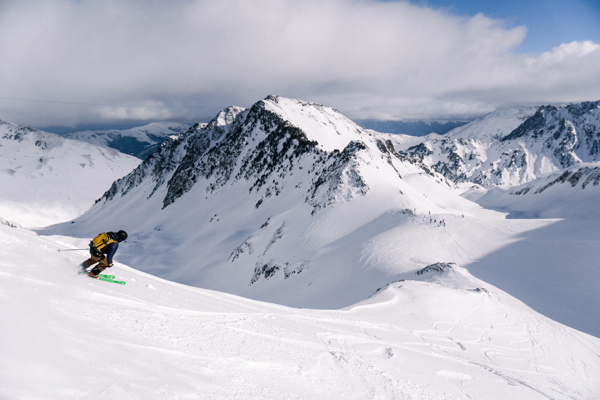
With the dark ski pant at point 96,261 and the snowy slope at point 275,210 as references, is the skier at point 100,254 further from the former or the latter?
the snowy slope at point 275,210

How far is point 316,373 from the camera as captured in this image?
7.42 meters

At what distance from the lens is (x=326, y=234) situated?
Result: 3581 centimetres

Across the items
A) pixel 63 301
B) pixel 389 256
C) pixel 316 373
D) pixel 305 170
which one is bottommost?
pixel 389 256

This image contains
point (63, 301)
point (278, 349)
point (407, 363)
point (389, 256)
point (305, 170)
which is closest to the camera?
point (63, 301)

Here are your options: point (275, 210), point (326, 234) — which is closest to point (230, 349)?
point (326, 234)

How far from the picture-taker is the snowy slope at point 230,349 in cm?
506

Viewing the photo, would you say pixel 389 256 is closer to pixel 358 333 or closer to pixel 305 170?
pixel 358 333

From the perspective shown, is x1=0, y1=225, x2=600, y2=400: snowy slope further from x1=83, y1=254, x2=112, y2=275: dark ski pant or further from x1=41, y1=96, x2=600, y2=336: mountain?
x1=41, y1=96, x2=600, y2=336: mountain

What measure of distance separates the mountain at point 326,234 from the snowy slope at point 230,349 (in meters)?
9.84

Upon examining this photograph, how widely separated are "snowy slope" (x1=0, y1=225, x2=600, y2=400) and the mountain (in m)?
9.84

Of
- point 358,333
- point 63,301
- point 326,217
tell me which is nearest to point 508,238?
point 326,217

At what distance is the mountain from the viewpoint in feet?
81.9

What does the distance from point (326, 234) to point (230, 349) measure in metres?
28.9

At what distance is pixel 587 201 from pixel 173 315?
72205 mm
